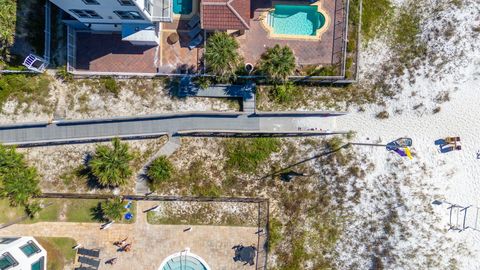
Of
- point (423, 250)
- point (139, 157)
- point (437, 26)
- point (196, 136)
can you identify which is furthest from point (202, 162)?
point (437, 26)

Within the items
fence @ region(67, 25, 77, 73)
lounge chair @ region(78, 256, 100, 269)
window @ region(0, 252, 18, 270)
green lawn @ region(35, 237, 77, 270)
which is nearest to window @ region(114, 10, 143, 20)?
fence @ region(67, 25, 77, 73)

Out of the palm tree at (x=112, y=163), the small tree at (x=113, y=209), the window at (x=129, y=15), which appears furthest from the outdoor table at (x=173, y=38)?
the small tree at (x=113, y=209)

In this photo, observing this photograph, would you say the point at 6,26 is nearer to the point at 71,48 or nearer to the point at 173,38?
the point at 71,48

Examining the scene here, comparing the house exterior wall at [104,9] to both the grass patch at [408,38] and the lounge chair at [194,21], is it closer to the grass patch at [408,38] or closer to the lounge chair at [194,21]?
the lounge chair at [194,21]

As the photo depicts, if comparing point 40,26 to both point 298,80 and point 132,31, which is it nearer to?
point 132,31

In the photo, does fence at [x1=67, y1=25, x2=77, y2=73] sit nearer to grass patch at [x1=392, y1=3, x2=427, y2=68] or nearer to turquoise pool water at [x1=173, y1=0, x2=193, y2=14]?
turquoise pool water at [x1=173, y1=0, x2=193, y2=14]

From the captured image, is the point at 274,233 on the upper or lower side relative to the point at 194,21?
lower

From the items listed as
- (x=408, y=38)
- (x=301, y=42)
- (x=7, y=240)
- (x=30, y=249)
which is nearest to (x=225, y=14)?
(x=301, y=42)
